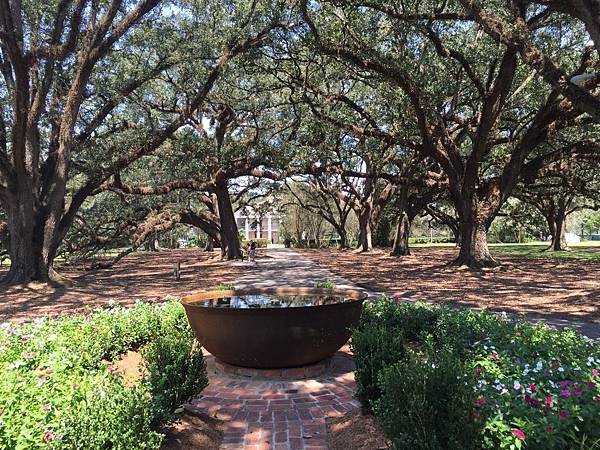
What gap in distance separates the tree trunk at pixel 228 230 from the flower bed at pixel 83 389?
67.4 ft

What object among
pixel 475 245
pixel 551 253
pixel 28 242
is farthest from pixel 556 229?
pixel 28 242

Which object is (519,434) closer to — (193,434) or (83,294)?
(193,434)

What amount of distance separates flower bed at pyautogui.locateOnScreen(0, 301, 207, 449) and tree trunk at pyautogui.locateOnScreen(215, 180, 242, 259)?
67.4ft

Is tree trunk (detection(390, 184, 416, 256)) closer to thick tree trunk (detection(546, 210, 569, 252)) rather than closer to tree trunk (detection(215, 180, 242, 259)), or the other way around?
tree trunk (detection(215, 180, 242, 259))

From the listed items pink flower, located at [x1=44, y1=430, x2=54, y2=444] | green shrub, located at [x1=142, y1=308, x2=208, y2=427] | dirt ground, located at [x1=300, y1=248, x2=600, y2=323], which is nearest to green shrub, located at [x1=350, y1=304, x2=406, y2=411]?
green shrub, located at [x1=142, y1=308, x2=208, y2=427]

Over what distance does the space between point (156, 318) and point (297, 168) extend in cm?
1506

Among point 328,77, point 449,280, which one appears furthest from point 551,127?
point 328,77

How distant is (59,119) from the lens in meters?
16.5

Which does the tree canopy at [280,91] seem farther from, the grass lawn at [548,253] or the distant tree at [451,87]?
the grass lawn at [548,253]

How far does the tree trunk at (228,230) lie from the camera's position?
26109 mm

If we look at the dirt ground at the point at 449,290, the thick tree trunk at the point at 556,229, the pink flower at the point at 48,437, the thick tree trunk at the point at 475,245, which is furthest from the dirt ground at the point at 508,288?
the thick tree trunk at the point at 556,229

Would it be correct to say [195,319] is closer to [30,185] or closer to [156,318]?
[156,318]

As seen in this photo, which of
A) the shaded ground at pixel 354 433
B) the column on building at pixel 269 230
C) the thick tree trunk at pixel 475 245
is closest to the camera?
the shaded ground at pixel 354 433

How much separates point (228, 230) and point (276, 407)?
23.1 m
